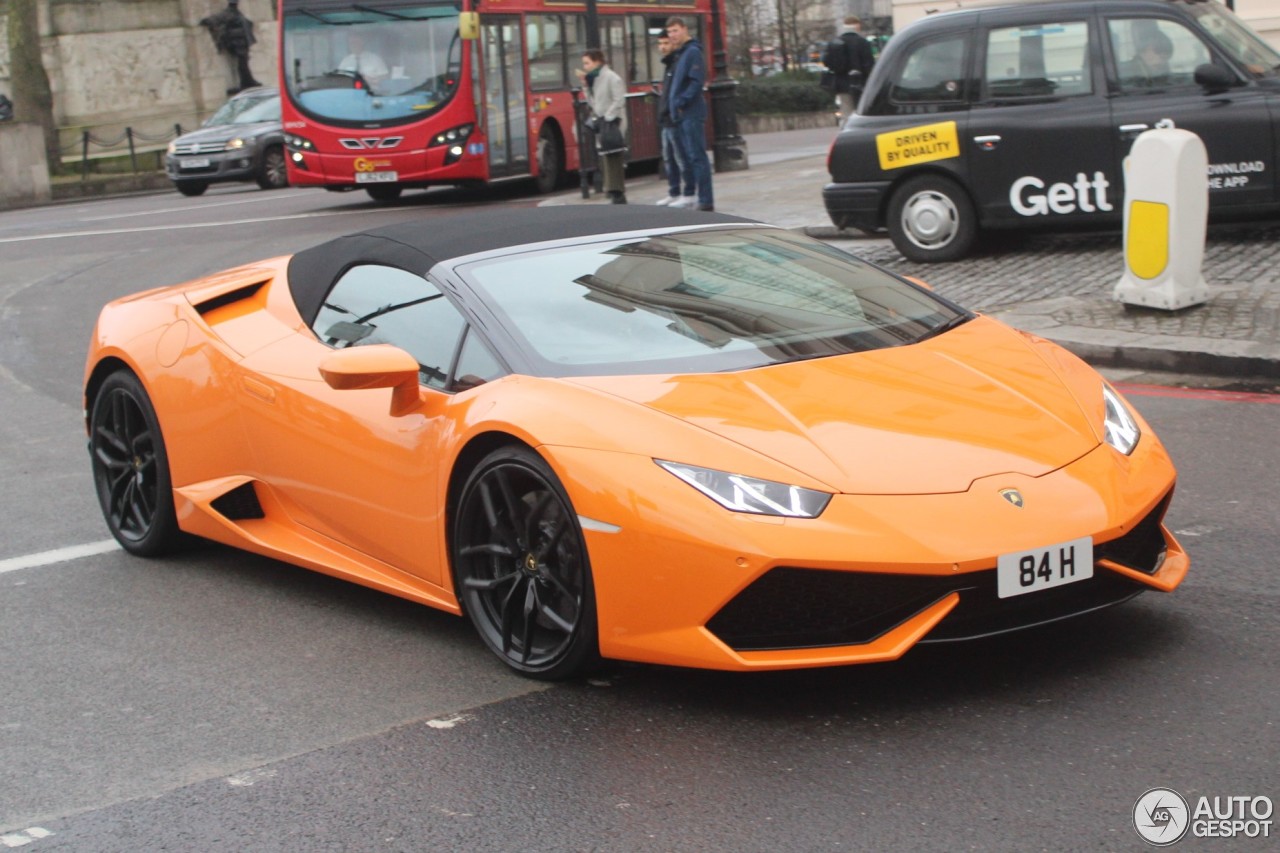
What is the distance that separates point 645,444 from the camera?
414 centimetres

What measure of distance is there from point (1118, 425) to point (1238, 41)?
758 centimetres

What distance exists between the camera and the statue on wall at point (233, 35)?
43.5m

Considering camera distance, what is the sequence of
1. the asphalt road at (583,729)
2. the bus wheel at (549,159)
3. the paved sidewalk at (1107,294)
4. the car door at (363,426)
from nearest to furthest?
1. the asphalt road at (583,729)
2. the car door at (363,426)
3. the paved sidewalk at (1107,294)
4. the bus wheel at (549,159)

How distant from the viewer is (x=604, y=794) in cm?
372

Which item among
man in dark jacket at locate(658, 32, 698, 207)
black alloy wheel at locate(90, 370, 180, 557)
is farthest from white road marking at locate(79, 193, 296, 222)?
black alloy wheel at locate(90, 370, 180, 557)

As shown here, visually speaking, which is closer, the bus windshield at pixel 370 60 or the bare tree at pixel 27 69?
the bus windshield at pixel 370 60

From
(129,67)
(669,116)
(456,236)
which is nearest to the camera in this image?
(456,236)

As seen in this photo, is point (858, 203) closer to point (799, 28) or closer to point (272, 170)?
point (272, 170)

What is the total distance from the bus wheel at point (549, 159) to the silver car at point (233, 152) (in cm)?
676

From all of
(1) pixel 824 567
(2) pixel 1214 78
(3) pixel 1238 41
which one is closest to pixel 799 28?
(3) pixel 1238 41

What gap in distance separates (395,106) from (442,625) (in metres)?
16.8

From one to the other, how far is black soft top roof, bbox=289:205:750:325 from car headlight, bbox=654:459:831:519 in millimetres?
1481

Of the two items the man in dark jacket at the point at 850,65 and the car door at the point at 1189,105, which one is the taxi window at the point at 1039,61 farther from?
the man in dark jacket at the point at 850,65

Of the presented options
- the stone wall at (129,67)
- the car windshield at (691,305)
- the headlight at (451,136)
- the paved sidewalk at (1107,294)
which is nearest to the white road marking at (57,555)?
the car windshield at (691,305)
